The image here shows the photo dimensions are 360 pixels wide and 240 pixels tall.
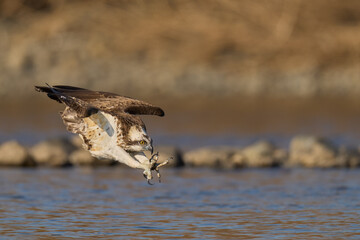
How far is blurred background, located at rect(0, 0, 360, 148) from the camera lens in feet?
96.1

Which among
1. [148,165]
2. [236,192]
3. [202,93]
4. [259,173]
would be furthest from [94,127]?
[202,93]

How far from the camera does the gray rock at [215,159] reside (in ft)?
64.9

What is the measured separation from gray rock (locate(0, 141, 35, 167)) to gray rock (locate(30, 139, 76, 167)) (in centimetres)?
20

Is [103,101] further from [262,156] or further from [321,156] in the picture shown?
[321,156]

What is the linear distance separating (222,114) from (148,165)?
55.9 ft

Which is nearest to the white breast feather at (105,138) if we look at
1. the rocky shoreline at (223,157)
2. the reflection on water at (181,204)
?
the reflection on water at (181,204)

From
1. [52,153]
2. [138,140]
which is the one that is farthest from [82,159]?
[138,140]

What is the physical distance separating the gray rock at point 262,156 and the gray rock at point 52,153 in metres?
3.06

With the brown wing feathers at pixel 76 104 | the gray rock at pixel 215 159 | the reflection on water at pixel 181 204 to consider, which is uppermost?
the gray rock at pixel 215 159

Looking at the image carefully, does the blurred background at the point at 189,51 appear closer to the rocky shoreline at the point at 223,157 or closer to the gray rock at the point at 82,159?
the rocky shoreline at the point at 223,157

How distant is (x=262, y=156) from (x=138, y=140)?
920 centimetres

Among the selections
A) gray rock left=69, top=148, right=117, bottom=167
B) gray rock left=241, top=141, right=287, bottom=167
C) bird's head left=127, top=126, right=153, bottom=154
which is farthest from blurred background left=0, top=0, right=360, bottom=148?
bird's head left=127, top=126, right=153, bottom=154

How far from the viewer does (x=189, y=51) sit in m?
29.9

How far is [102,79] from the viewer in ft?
97.6
